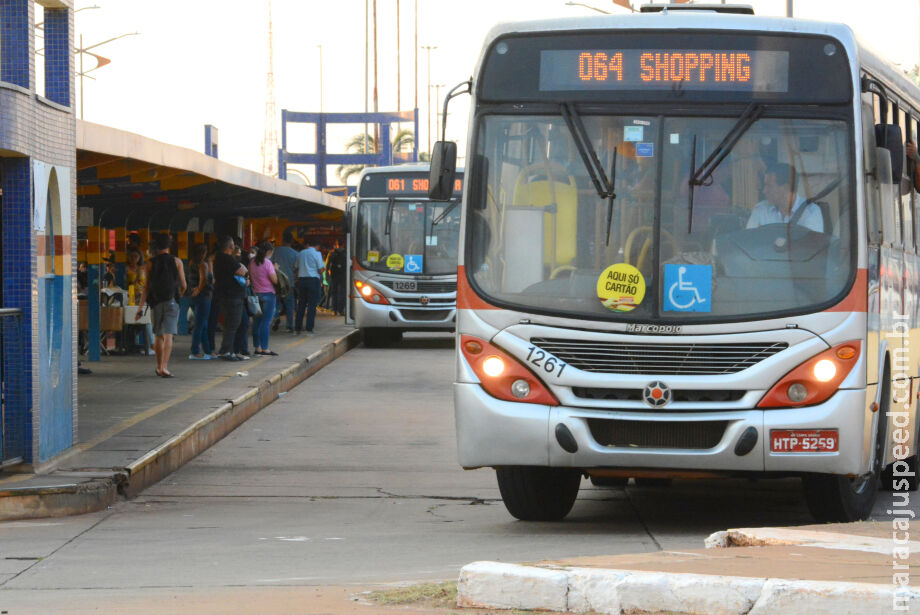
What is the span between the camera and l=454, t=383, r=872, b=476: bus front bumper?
8.59 metres

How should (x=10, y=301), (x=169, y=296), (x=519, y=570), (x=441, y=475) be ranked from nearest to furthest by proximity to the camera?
(x=519, y=570), (x=10, y=301), (x=441, y=475), (x=169, y=296)

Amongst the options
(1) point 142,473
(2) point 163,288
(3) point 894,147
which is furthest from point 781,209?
(2) point 163,288

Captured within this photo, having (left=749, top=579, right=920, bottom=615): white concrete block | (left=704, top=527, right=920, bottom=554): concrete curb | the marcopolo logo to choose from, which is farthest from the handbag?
(left=749, top=579, right=920, bottom=615): white concrete block

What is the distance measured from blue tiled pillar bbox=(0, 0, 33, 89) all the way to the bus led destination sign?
393 centimetres

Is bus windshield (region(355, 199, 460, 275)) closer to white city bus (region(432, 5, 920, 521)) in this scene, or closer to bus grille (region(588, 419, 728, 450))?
white city bus (region(432, 5, 920, 521))

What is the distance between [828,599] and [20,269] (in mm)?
7213

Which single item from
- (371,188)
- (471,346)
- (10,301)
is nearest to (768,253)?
(471,346)

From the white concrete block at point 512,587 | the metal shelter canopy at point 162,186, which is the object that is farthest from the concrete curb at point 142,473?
the white concrete block at point 512,587

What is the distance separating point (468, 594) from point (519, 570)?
0.22m

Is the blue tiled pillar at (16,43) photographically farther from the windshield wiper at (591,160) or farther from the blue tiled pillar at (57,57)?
the windshield wiper at (591,160)

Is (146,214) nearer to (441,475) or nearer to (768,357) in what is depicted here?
(441,475)

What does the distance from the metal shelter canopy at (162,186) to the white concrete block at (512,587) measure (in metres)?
8.13

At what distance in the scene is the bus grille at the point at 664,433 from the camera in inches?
341

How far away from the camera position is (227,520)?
396 inches
